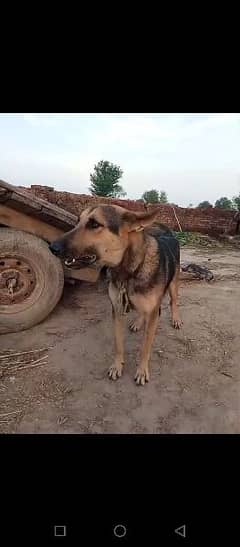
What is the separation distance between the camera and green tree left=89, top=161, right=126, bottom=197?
29.5 metres

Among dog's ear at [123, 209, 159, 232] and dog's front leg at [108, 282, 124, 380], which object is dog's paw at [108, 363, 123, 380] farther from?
dog's ear at [123, 209, 159, 232]

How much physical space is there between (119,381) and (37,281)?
146 cm

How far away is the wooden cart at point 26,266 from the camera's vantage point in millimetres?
3416

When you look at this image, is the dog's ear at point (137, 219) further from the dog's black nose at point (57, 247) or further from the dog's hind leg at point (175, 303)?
the dog's hind leg at point (175, 303)

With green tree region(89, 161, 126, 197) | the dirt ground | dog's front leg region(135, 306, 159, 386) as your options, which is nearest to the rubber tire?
the dirt ground

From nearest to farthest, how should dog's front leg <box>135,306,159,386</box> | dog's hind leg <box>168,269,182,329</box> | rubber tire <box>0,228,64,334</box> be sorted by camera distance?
1. dog's front leg <box>135,306,159,386</box>
2. rubber tire <box>0,228,64,334</box>
3. dog's hind leg <box>168,269,182,329</box>

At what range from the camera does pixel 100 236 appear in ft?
7.69

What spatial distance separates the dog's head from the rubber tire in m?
1.17

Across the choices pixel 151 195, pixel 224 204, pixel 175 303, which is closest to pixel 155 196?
pixel 151 195

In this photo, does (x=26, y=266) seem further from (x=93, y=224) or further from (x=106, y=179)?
(x=106, y=179)
